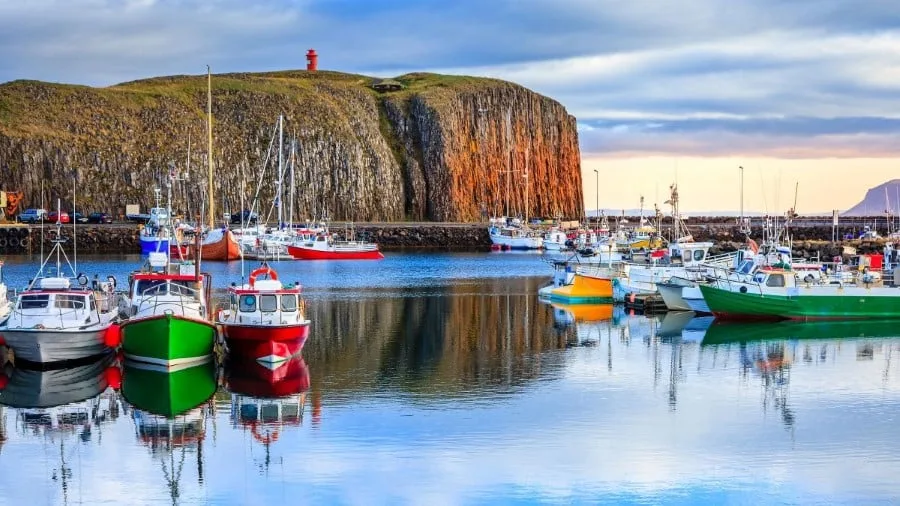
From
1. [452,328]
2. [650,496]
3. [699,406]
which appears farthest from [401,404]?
[452,328]

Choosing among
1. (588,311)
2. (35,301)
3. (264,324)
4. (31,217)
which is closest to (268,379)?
(264,324)

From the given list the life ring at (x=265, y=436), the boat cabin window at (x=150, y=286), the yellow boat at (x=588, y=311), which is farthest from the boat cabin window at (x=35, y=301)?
the yellow boat at (x=588, y=311)

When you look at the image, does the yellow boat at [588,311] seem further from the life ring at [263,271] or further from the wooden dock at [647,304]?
the life ring at [263,271]

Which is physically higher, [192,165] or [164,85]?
[164,85]

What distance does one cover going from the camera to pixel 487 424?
29.2 meters

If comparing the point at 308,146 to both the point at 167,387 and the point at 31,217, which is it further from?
the point at 167,387

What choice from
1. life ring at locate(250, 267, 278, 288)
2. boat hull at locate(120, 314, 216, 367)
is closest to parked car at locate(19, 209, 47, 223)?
life ring at locate(250, 267, 278, 288)

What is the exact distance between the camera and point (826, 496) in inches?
914

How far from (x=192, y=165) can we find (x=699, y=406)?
128m

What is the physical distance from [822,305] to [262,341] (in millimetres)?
23644

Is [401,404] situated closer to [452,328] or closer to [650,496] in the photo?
[650,496]

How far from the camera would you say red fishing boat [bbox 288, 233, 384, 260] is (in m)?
107

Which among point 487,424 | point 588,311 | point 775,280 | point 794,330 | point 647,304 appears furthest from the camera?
point 588,311

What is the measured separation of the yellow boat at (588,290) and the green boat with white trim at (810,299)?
10435 millimetres
